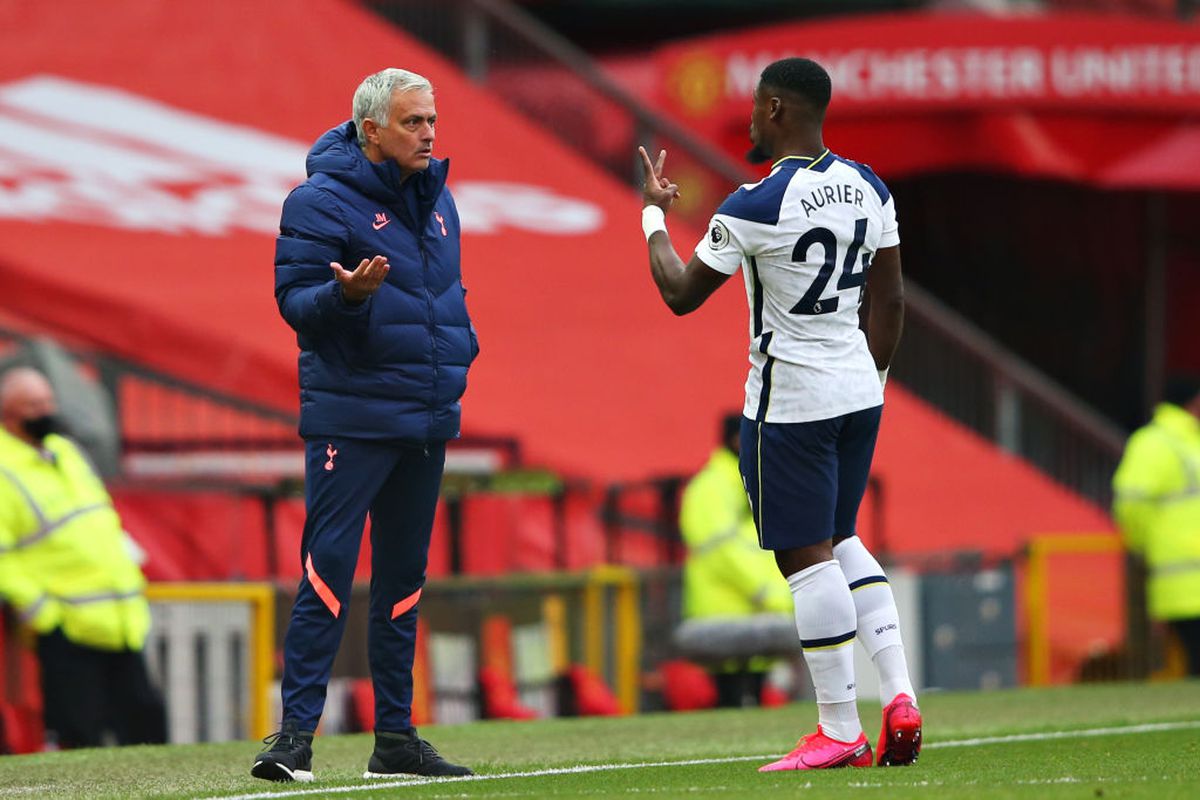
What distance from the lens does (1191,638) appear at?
14047 millimetres

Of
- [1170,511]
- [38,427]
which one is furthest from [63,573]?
[1170,511]

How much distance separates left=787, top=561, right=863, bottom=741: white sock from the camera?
6.79m

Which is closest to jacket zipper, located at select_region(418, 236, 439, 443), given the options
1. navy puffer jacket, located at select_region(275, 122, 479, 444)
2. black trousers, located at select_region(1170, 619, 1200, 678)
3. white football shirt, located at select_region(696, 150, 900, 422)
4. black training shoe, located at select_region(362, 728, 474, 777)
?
navy puffer jacket, located at select_region(275, 122, 479, 444)

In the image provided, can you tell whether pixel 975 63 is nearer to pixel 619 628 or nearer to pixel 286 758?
pixel 619 628

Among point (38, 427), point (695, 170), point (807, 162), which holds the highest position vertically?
point (695, 170)

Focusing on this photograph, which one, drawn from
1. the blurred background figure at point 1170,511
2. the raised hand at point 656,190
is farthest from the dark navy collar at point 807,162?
the blurred background figure at point 1170,511

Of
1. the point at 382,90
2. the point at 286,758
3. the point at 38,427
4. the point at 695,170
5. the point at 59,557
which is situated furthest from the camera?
the point at 695,170

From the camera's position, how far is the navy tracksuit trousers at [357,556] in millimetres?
6828

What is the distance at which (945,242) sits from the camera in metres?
24.1

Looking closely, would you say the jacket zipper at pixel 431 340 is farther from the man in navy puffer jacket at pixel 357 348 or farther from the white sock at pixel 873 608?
the white sock at pixel 873 608

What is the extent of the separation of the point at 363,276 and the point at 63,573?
433cm

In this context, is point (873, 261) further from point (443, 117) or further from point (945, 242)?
point (945, 242)

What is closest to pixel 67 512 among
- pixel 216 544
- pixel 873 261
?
pixel 216 544

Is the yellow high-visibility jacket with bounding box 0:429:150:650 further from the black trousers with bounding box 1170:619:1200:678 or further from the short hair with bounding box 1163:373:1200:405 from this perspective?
the short hair with bounding box 1163:373:1200:405
